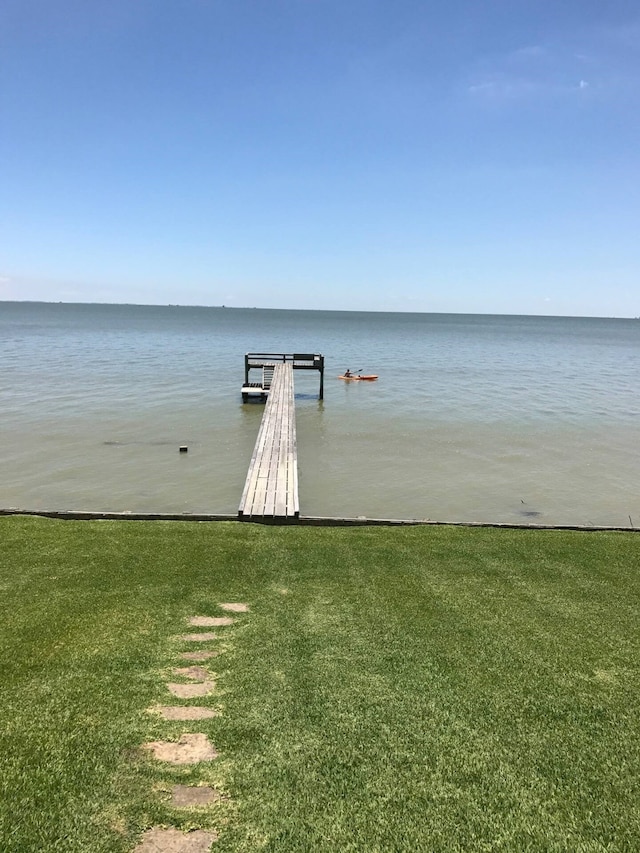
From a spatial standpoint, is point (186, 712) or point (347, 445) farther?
point (347, 445)

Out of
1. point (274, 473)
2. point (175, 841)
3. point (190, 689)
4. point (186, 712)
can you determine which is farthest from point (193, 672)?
point (274, 473)

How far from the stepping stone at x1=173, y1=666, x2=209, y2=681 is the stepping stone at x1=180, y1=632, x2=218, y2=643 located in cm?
50

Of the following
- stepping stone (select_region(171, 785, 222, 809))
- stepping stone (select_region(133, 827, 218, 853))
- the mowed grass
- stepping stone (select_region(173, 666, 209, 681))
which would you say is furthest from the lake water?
stepping stone (select_region(133, 827, 218, 853))

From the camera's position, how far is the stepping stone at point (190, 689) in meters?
4.30

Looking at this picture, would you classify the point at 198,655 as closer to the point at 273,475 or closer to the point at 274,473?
the point at 273,475

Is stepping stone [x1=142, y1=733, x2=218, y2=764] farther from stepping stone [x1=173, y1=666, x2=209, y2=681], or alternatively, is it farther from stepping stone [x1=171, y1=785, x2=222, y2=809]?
stepping stone [x1=173, y1=666, x2=209, y2=681]

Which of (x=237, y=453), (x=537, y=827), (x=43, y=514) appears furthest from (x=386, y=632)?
(x=237, y=453)

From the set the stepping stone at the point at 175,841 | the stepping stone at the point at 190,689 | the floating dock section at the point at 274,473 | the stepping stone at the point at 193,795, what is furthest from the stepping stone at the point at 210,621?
the floating dock section at the point at 274,473

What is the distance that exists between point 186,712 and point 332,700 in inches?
43.7

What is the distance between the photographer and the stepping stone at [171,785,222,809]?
3.19m

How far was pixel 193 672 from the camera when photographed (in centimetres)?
466

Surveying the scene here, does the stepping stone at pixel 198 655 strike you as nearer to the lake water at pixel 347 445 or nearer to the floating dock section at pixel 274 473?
the floating dock section at pixel 274 473

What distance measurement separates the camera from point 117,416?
74.7ft

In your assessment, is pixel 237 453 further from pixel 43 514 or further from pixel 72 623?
pixel 72 623
